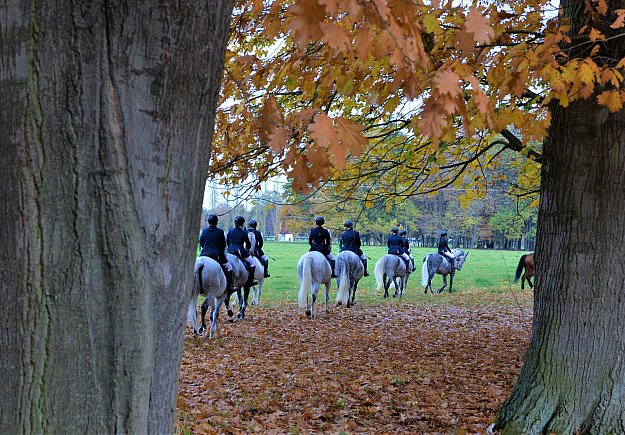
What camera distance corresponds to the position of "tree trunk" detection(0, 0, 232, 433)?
201cm

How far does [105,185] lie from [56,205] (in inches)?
6.9

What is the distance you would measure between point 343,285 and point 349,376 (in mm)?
8762

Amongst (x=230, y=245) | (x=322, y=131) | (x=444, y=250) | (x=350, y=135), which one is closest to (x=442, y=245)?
(x=444, y=250)

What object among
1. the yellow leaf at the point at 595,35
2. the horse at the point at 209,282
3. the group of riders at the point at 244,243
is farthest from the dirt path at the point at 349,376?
the yellow leaf at the point at 595,35

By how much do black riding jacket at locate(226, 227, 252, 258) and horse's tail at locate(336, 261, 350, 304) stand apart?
3560 mm

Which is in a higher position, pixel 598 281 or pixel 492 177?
Answer: pixel 492 177

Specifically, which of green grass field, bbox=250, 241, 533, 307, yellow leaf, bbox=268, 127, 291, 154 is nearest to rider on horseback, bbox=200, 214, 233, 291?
green grass field, bbox=250, 241, 533, 307

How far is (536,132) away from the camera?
5137mm

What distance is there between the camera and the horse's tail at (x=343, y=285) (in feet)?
56.2

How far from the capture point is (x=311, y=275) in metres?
15.3

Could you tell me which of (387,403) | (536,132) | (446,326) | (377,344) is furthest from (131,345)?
(446,326)

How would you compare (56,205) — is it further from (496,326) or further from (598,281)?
(496,326)

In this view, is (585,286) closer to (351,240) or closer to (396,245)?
(351,240)

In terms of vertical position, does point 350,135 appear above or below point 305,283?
above
